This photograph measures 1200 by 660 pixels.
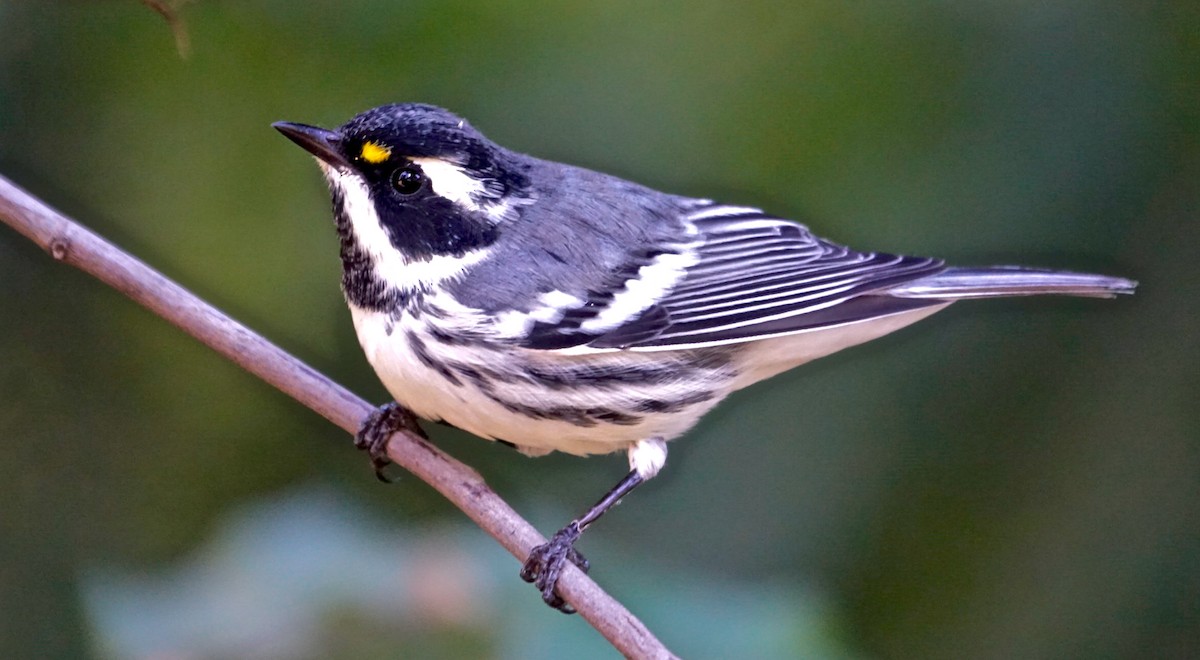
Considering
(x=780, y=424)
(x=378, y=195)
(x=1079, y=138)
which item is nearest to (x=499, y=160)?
(x=378, y=195)

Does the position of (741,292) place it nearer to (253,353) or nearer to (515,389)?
(515,389)

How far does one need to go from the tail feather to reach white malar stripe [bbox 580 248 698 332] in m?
0.38

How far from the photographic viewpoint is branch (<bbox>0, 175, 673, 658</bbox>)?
1.74 metres

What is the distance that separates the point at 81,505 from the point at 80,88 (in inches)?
33.6

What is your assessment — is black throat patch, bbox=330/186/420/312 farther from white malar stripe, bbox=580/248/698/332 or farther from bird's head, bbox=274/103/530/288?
white malar stripe, bbox=580/248/698/332

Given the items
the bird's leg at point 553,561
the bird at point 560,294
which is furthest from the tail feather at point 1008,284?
the bird's leg at point 553,561

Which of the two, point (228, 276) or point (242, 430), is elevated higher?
point (228, 276)

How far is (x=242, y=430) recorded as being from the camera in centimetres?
249

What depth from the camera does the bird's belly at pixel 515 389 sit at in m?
1.92

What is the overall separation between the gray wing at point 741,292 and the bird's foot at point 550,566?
326 mm

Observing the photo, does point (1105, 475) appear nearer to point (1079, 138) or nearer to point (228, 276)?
point (1079, 138)

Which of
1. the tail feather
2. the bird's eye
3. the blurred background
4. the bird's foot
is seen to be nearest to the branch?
the bird's foot

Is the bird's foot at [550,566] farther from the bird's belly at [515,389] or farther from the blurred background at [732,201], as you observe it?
the blurred background at [732,201]

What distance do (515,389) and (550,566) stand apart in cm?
29
